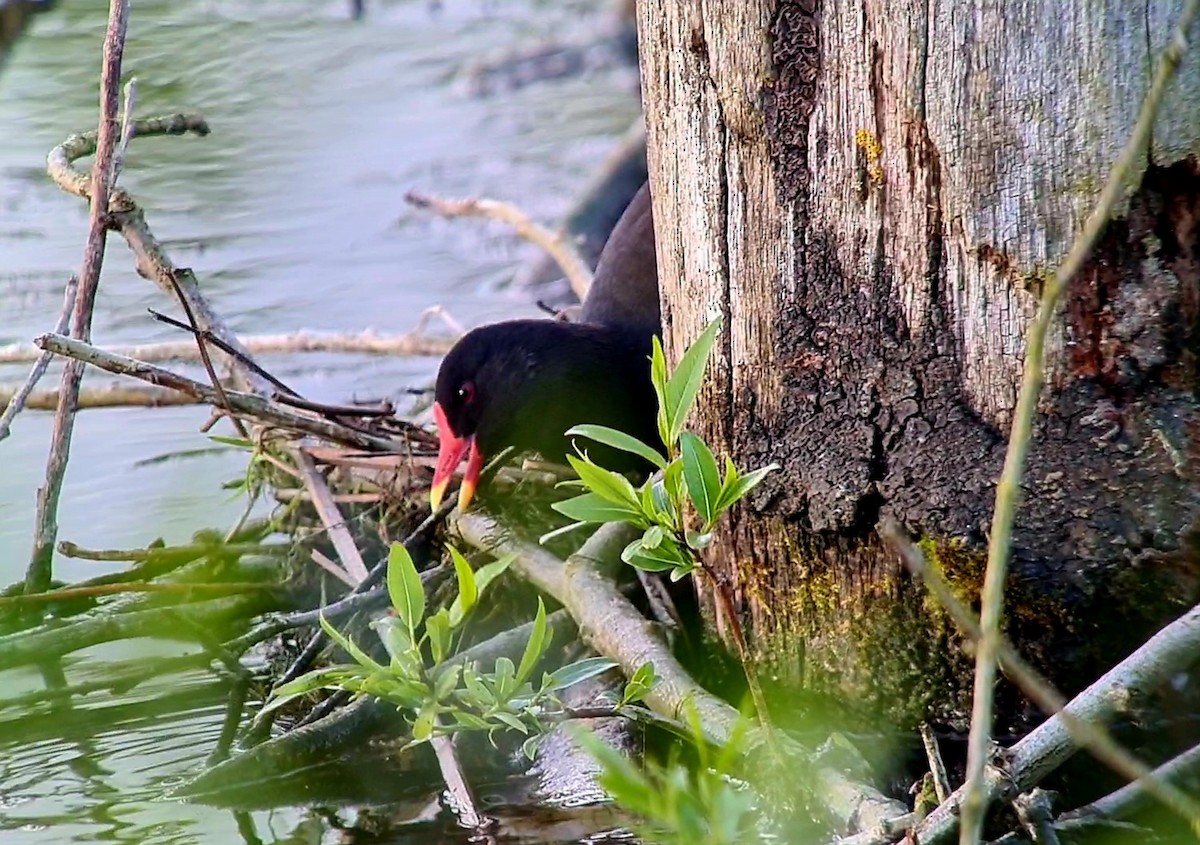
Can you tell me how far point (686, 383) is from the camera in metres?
2.12

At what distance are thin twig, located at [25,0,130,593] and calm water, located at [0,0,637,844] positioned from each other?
310mm

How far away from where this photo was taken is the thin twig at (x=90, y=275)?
3.21m

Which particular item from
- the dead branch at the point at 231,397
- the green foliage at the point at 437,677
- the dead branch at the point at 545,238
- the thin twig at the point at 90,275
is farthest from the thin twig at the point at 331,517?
the dead branch at the point at 545,238

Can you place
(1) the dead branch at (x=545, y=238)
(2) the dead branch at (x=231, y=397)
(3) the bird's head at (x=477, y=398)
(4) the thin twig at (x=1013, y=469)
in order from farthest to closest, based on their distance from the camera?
(1) the dead branch at (x=545, y=238) < (3) the bird's head at (x=477, y=398) < (2) the dead branch at (x=231, y=397) < (4) the thin twig at (x=1013, y=469)

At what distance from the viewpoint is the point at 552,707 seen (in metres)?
2.86

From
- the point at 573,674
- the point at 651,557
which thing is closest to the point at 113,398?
the point at 573,674

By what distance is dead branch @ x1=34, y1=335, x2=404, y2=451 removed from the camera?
115 inches

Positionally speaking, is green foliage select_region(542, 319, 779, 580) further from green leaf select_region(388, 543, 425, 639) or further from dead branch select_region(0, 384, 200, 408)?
dead branch select_region(0, 384, 200, 408)

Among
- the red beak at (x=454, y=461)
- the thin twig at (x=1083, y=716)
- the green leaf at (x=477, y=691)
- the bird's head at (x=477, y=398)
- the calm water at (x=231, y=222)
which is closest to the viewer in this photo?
the thin twig at (x=1083, y=716)

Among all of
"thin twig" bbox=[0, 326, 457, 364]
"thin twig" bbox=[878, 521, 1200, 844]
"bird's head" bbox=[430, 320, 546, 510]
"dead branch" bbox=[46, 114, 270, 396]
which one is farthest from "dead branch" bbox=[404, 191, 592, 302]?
"thin twig" bbox=[878, 521, 1200, 844]

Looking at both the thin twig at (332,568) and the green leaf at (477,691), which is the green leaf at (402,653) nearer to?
the green leaf at (477,691)

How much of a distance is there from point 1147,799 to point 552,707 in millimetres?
1107

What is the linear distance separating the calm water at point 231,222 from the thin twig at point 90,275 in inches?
12.2

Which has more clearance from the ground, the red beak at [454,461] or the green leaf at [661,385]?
the green leaf at [661,385]
